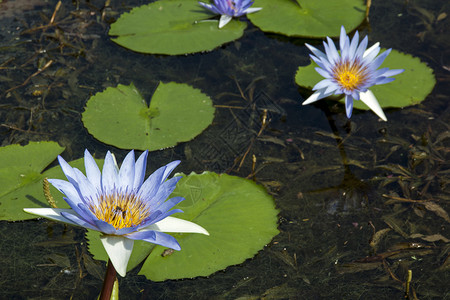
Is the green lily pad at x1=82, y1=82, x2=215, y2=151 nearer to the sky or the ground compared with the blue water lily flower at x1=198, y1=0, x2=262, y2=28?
nearer to the ground

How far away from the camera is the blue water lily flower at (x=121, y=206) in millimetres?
2488

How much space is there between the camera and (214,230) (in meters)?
3.40

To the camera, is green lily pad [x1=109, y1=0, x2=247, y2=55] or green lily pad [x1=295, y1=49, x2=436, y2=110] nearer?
green lily pad [x1=295, y1=49, x2=436, y2=110]

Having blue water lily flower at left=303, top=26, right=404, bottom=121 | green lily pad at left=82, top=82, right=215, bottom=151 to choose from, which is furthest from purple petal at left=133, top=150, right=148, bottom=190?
blue water lily flower at left=303, top=26, right=404, bottom=121

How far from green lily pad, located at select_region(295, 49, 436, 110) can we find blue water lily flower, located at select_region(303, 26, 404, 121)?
0.25 metres

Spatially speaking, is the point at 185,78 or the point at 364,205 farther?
the point at 185,78


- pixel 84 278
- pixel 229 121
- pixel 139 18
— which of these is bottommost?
pixel 84 278

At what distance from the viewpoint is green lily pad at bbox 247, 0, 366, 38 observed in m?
5.06

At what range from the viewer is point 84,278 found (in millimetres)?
3287

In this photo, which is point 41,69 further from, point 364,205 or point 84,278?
point 364,205

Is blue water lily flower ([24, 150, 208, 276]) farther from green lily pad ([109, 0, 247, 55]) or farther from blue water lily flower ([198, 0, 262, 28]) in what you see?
blue water lily flower ([198, 0, 262, 28])

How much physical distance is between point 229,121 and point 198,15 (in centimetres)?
143

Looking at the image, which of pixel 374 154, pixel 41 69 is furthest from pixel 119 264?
pixel 41 69

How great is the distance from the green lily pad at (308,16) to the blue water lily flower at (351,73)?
786 millimetres
